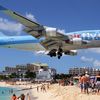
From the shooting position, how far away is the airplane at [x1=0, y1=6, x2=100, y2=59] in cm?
4091

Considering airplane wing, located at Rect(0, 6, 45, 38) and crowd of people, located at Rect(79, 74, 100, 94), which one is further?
airplane wing, located at Rect(0, 6, 45, 38)

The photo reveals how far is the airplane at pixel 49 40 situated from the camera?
40.9 m

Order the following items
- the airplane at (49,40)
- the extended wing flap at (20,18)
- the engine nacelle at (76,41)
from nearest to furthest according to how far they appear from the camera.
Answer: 1. the extended wing flap at (20,18)
2. the airplane at (49,40)
3. the engine nacelle at (76,41)

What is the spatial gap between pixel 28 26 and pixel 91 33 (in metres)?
8.11

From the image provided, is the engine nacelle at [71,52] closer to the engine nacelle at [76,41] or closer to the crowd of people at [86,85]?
the engine nacelle at [76,41]

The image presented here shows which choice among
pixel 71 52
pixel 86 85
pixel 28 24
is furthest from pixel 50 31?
pixel 86 85

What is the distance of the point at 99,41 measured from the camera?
4241 centimetres

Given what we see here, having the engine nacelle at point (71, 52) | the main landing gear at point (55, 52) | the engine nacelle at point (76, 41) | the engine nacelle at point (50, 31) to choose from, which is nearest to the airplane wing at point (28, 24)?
the engine nacelle at point (50, 31)

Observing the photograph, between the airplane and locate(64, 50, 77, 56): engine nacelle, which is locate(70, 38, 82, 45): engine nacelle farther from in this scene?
locate(64, 50, 77, 56): engine nacelle

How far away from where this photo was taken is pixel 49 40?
4512 centimetres

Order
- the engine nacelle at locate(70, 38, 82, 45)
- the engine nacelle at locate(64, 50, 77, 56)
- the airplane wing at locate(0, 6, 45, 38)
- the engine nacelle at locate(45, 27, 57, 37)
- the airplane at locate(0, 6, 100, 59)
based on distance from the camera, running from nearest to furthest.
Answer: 1. the airplane wing at locate(0, 6, 45, 38)
2. the airplane at locate(0, 6, 100, 59)
3. the engine nacelle at locate(45, 27, 57, 37)
4. the engine nacelle at locate(70, 38, 82, 45)
5. the engine nacelle at locate(64, 50, 77, 56)

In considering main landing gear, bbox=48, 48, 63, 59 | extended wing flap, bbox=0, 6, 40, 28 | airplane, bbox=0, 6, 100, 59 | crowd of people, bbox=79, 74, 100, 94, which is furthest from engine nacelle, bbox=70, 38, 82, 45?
crowd of people, bbox=79, 74, 100, 94

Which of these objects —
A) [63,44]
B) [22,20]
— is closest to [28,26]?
[22,20]

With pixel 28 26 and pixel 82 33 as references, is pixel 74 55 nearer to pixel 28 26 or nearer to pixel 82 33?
pixel 82 33
